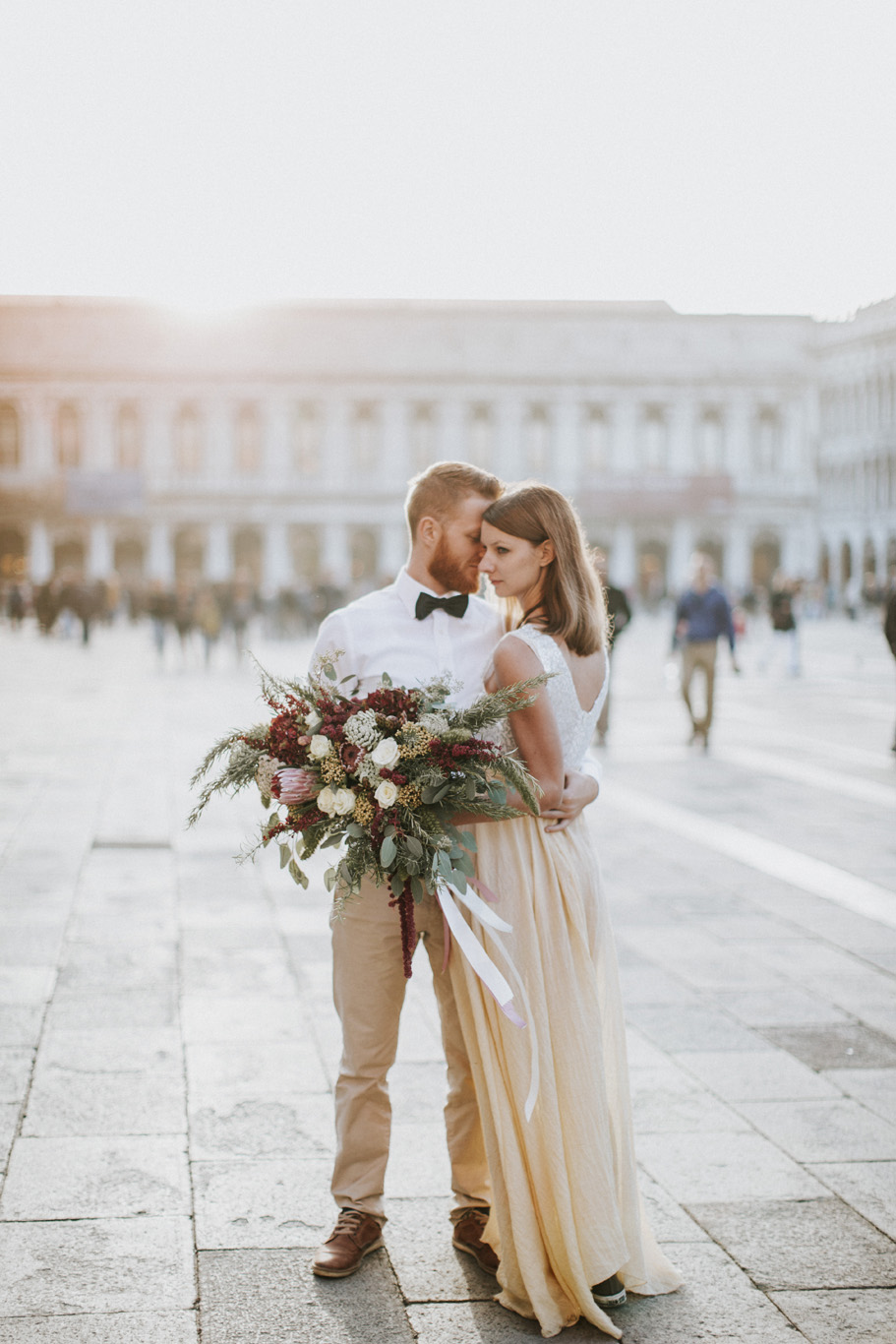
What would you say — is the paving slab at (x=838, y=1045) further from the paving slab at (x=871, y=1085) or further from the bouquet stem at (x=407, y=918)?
the bouquet stem at (x=407, y=918)

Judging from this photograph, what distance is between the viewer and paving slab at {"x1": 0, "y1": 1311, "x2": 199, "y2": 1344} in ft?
8.65

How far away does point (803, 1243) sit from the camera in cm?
308

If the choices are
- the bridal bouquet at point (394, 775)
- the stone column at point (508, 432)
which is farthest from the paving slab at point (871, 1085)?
the stone column at point (508, 432)

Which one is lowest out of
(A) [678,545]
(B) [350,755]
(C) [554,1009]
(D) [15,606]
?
(D) [15,606]

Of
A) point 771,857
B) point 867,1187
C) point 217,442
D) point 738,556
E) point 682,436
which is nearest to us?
point 867,1187

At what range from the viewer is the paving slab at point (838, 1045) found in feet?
13.8

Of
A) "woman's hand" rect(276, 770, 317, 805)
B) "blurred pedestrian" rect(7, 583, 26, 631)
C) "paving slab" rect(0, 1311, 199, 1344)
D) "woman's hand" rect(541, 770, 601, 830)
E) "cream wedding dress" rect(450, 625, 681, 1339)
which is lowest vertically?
"blurred pedestrian" rect(7, 583, 26, 631)

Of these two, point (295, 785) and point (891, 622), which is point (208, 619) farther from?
point (295, 785)

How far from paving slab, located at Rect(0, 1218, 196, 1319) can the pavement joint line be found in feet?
11.6

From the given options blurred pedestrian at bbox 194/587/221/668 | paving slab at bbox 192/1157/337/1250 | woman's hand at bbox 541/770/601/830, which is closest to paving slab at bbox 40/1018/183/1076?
paving slab at bbox 192/1157/337/1250

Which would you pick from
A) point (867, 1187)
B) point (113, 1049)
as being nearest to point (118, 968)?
point (113, 1049)

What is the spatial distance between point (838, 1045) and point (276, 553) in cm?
5756

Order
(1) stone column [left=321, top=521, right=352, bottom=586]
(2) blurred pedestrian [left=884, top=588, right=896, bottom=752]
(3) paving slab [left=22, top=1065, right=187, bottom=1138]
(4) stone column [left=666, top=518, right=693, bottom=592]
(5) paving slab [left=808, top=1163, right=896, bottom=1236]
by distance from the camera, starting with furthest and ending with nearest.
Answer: (4) stone column [left=666, top=518, right=693, bottom=592] → (1) stone column [left=321, top=521, right=352, bottom=586] → (2) blurred pedestrian [left=884, top=588, right=896, bottom=752] → (3) paving slab [left=22, top=1065, right=187, bottom=1138] → (5) paving slab [left=808, top=1163, right=896, bottom=1236]

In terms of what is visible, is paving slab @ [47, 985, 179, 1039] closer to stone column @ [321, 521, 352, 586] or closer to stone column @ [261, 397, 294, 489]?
stone column @ [321, 521, 352, 586]
